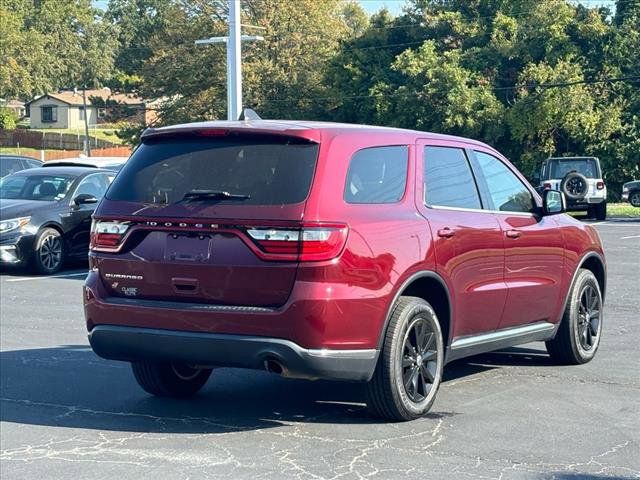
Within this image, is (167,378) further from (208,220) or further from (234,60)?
(234,60)

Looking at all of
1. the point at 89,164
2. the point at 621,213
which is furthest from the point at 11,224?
the point at 621,213

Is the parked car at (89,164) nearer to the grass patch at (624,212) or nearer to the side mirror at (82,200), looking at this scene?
the side mirror at (82,200)

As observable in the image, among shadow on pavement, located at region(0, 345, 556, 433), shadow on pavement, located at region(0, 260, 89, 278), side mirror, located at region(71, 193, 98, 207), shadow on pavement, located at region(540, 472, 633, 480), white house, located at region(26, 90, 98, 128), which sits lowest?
shadow on pavement, located at region(0, 260, 89, 278)

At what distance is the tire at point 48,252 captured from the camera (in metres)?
15.9

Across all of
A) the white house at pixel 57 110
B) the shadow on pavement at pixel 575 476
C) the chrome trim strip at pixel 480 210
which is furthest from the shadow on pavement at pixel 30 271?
the white house at pixel 57 110

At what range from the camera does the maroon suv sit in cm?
610

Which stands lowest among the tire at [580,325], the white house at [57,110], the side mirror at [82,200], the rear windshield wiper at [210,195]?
the tire at [580,325]

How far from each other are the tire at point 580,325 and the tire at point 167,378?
9.66ft

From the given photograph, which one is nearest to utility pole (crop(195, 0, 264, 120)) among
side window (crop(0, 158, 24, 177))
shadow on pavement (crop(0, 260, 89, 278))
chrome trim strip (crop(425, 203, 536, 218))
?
side window (crop(0, 158, 24, 177))

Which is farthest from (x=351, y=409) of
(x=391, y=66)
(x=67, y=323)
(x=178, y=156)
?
(x=391, y=66)

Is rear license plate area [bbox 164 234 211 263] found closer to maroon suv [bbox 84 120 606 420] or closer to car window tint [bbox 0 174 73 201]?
maroon suv [bbox 84 120 606 420]

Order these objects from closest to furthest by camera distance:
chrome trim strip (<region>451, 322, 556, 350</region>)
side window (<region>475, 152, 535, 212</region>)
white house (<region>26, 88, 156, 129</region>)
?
chrome trim strip (<region>451, 322, 556, 350</region>), side window (<region>475, 152, 535, 212</region>), white house (<region>26, 88, 156, 129</region>)

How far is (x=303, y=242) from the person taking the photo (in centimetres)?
605

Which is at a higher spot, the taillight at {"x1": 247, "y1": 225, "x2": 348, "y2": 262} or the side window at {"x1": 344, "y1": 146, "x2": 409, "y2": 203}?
the side window at {"x1": 344, "y1": 146, "x2": 409, "y2": 203}
